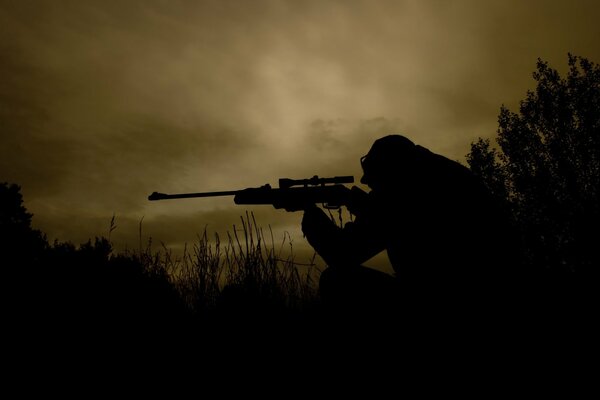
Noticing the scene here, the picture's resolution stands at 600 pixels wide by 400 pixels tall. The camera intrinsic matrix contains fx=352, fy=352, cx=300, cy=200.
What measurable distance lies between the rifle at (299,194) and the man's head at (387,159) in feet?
1.62

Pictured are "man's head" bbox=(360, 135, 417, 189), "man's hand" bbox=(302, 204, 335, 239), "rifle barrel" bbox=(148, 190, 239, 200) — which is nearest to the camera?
"man's head" bbox=(360, 135, 417, 189)

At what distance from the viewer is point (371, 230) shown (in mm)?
2852

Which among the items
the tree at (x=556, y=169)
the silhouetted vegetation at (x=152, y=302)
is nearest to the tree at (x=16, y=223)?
the silhouetted vegetation at (x=152, y=302)

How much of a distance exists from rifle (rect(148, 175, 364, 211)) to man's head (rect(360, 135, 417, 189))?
1.62 feet

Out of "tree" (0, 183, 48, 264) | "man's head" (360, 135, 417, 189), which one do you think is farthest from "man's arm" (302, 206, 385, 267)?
"tree" (0, 183, 48, 264)

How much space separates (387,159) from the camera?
2.84m

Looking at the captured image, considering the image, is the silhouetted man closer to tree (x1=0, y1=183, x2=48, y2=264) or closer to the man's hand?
the man's hand

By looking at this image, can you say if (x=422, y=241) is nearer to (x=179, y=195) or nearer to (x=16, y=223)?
(x=179, y=195)

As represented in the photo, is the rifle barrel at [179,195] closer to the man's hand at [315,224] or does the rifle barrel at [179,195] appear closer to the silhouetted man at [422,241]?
the man's hand at [315,224]

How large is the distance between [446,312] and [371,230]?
0.87 m

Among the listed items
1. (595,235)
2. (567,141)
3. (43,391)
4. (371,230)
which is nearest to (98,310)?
(43,391)

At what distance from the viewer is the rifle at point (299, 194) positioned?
3.81 meters

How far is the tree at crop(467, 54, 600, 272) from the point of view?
1556 cm

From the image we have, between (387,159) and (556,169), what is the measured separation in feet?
60.0
